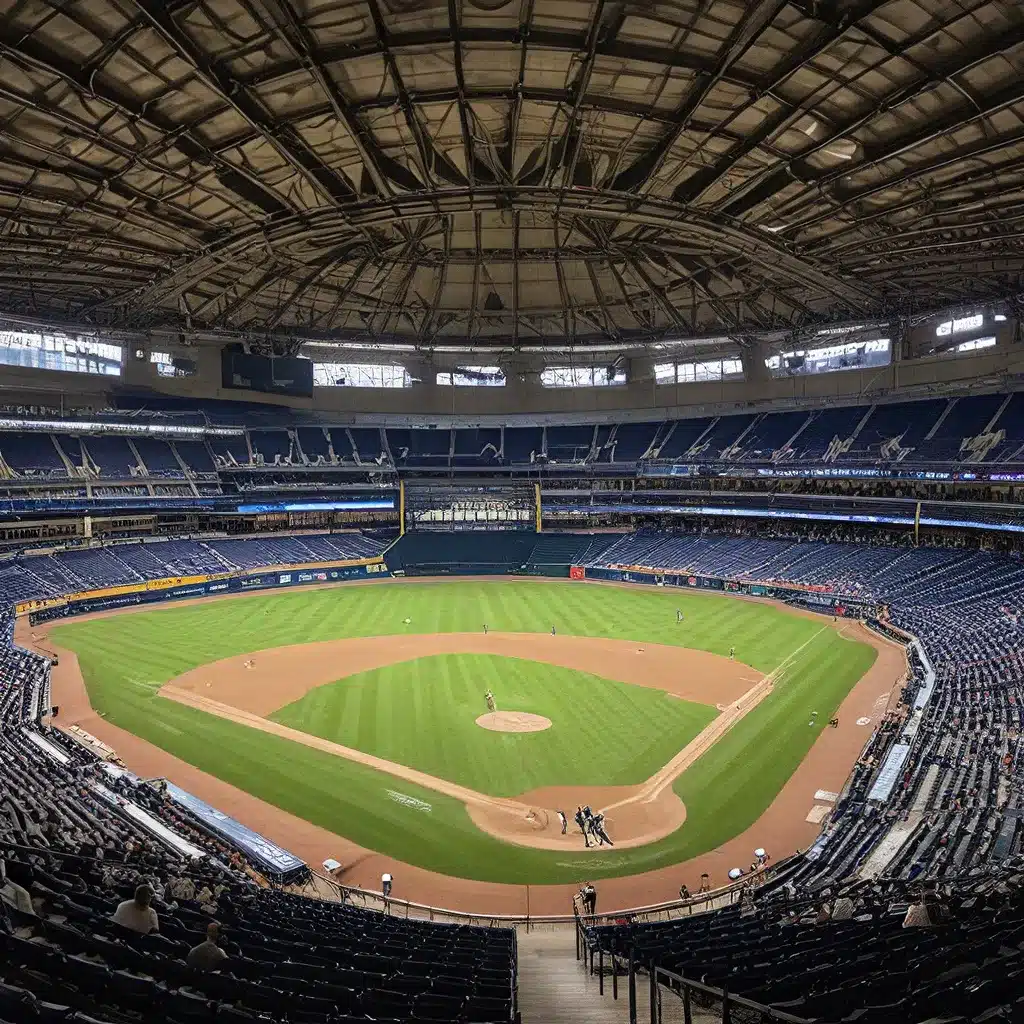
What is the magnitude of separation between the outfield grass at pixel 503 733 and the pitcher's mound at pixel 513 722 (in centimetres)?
43

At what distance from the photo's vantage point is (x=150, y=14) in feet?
65.1

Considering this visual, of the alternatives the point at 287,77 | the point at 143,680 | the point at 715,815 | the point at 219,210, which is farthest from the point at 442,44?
the point at 143,680

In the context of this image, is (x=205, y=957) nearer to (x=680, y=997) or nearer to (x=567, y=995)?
(x=680, y=997)

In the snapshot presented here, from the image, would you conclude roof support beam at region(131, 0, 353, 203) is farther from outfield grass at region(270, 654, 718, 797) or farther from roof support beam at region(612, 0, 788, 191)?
outfield grass at region(270, 654, 718, 797)

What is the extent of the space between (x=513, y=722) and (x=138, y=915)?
2502cm

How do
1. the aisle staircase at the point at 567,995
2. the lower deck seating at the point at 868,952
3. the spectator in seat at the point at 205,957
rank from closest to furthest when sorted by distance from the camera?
the lower deck seating at the point at 868,952
the spectator in seat at the point at 205,957
the aisle staircase at the point at 567,995

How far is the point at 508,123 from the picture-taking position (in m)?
31.2

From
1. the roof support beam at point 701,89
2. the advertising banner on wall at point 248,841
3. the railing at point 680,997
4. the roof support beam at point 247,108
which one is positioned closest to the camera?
the railing at point 680,997

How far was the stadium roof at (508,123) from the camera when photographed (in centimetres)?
2180

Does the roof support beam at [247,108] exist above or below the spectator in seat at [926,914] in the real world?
above

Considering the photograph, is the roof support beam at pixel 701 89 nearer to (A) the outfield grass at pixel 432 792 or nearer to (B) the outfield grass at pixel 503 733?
(B) the outfield grass at pixel 503 733

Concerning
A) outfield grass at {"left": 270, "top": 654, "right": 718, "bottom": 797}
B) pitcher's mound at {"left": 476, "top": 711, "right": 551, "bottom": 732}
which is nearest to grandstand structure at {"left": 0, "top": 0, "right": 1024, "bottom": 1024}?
outfield grass at {"left": 270, "top": 654, "right": 718, "bottom": 797}

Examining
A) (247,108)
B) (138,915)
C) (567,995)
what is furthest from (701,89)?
(138,915)

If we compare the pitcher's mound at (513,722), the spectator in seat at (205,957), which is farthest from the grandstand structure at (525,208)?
the pitcher's mound at (513,722)
